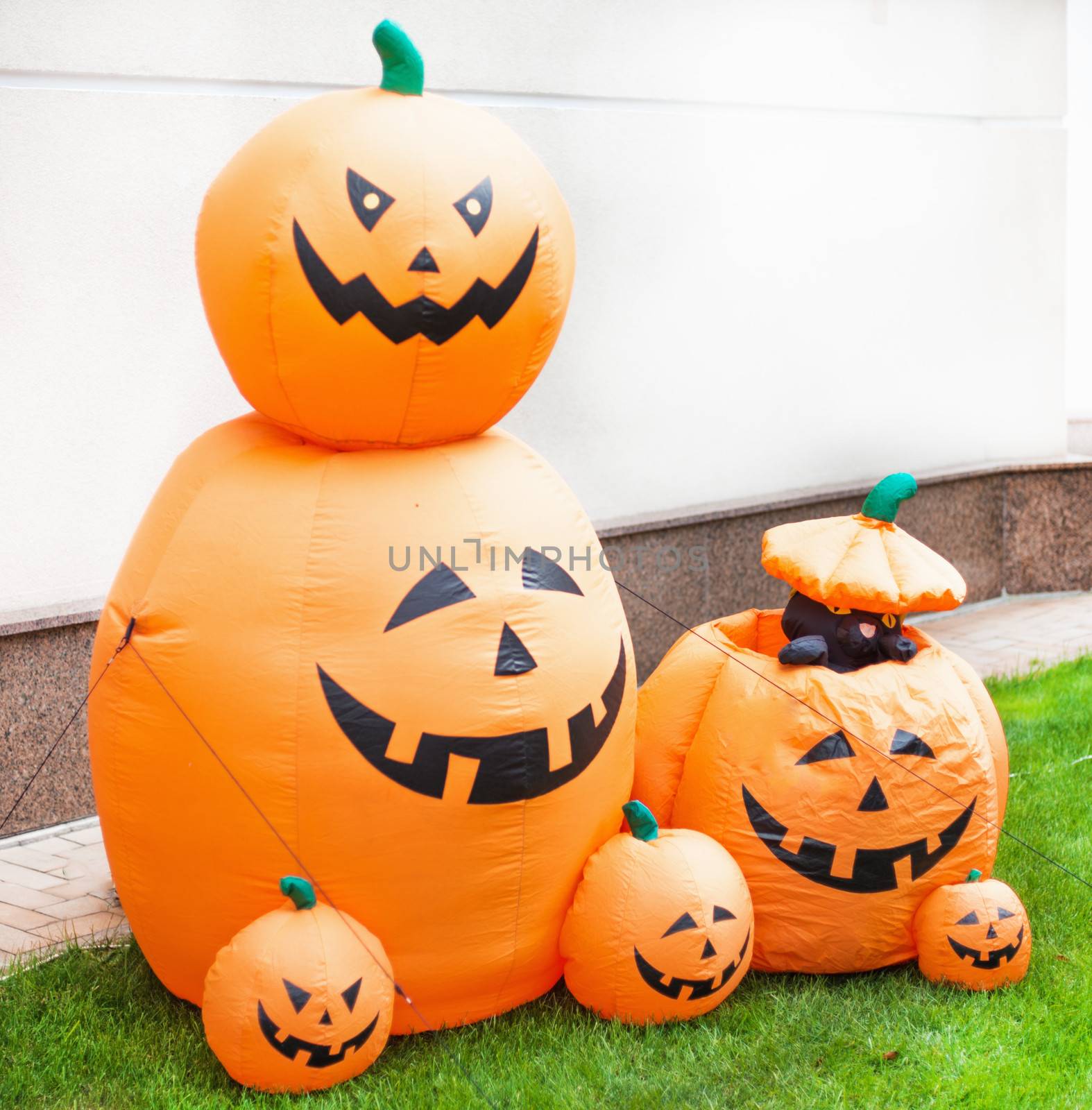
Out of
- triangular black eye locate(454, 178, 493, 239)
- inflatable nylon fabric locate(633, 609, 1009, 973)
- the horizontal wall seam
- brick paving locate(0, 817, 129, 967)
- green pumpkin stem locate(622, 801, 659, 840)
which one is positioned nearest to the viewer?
triangular black eye locate(454, 178, 493, 239)

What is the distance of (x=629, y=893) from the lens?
3.71m

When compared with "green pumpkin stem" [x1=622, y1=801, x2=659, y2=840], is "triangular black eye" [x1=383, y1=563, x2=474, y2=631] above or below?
above

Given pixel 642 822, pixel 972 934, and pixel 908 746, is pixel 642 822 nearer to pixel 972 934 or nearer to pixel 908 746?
pixel 908 746

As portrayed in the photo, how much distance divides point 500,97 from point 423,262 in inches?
146

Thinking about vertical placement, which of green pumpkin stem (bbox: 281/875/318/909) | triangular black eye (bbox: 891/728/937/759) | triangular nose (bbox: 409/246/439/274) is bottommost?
triangular black eye (bbox: 891/728/937/759)

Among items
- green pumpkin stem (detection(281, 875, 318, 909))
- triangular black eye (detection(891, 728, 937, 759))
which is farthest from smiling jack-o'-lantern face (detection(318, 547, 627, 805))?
triangular black eye (detection(891, 728, 937, 759))

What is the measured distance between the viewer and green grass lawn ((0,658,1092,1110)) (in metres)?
3.54

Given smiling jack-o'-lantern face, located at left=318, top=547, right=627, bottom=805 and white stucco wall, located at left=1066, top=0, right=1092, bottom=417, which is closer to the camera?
smiling jack-o'-lantern face, located at left=318, top=547, right=627, bottom=805

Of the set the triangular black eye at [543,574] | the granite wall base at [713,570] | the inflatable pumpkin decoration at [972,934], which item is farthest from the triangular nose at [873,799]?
the granite wall base at [713,570]

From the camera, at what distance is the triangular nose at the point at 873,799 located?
12.9ft

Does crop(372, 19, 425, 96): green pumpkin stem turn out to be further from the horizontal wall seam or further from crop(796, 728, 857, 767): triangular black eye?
the horizontal wall seam

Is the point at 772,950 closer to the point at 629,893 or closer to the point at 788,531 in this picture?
the point at 629,893

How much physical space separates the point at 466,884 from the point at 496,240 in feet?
5.74

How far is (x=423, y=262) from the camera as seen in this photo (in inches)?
134
